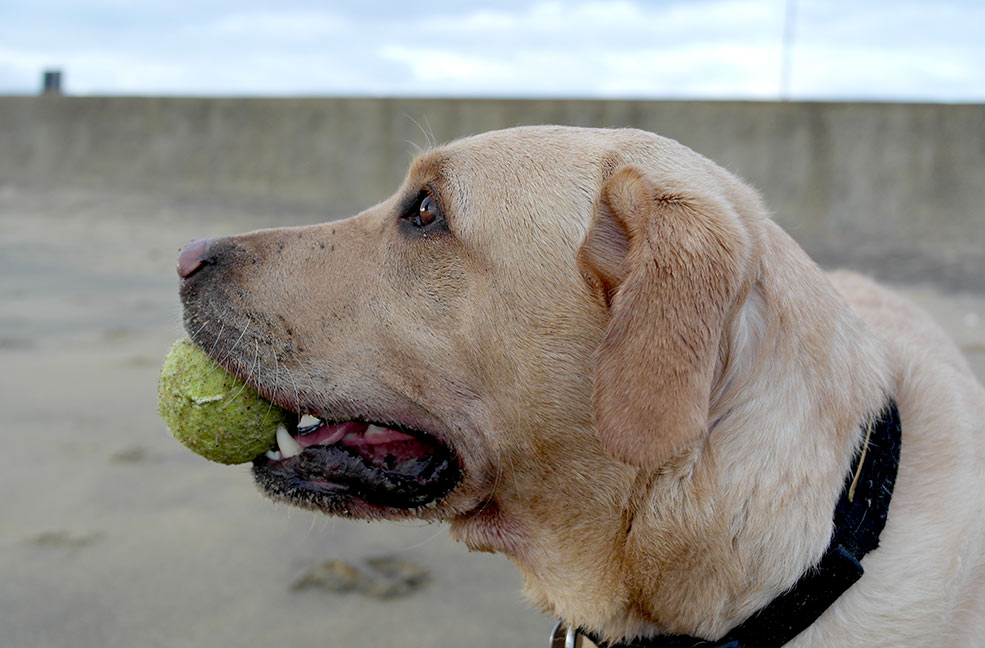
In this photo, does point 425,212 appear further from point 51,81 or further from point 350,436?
point 51,81

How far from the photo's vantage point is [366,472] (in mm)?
2518

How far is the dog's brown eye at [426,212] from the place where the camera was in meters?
2.54

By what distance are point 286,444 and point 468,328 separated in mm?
650

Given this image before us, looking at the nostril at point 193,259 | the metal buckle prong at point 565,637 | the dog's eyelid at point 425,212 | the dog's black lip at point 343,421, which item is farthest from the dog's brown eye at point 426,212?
the metal buckle prong at point 565,637

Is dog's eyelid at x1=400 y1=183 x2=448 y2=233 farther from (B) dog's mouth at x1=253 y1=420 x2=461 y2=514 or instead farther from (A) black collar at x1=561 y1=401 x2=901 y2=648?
(A) black collar at x1=561 y1=401 x2=901 y2=648

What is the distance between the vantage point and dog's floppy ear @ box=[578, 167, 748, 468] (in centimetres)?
203

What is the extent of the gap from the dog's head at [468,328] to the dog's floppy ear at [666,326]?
0.16 feet

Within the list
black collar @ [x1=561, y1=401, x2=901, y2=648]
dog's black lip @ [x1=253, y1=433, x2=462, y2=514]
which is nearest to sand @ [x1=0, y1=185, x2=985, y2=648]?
dog's black lip @ [x1=253, y1=433, x2=462, y2=514]

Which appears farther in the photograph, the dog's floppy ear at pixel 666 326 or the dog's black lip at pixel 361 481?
the dog's black lip at pixel 361 481

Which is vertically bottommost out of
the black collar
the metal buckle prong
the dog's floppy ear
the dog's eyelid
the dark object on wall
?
the metal buckle prong

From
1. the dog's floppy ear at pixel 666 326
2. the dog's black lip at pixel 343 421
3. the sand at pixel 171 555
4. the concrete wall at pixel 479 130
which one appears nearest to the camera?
the dog's floppy ear at pixel 666 326

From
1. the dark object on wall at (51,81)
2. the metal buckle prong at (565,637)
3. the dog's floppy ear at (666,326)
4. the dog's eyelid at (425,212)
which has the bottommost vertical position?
the metal buckle prong at (565,637)

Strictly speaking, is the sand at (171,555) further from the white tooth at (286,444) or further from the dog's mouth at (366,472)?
the white tooth at (286,444)

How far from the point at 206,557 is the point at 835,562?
2526 mm
